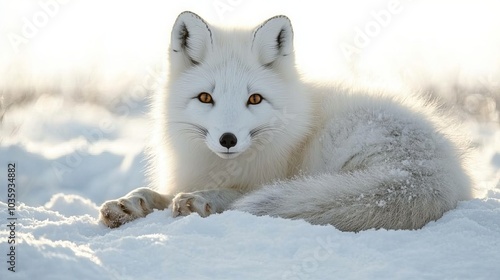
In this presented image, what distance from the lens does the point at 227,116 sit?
11.1 ft

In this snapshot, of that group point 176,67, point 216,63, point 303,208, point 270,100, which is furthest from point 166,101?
point 303,208

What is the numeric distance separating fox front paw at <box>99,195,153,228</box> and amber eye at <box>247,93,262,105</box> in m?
0.88

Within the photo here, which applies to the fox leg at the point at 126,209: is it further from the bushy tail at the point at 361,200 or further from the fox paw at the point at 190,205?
the bushy tail at the point at 361,200

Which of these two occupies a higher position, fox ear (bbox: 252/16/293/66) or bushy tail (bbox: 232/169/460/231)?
fox ear (bbox: 252/16/293/66)

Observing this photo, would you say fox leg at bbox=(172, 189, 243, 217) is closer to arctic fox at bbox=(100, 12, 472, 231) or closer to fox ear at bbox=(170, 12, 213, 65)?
arctic fox at bbox=(100, 12, 472, 231)

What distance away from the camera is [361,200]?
114 inches

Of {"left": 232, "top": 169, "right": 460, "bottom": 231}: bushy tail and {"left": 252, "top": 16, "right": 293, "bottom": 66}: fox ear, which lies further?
{"left": 252, "top": 16, "right": 293, "bottom": 66}: fox ear

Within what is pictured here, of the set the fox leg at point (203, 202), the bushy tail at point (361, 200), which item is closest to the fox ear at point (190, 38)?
the fox leg at point (203, 202)

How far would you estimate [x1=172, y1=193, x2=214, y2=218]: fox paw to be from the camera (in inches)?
129

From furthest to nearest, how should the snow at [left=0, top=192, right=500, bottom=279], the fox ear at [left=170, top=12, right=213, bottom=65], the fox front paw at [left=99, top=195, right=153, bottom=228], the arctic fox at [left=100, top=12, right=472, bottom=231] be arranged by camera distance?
the fox ear at [left=170, top=12, right=213, bottom=65], the fox front paw at [left=99, top=195, right=153, bottom=228], the arctic fox at [left=100, top=12, right=472, bottom=231], the snow at [left=0, top=192, right=500, bottom=279]

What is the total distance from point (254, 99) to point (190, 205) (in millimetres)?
743

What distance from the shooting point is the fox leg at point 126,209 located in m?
3.41

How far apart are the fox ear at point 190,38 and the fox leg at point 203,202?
0.85 m

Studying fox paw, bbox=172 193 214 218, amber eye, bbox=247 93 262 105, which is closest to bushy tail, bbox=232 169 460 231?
fox paw, bbox=172 193 214 218
